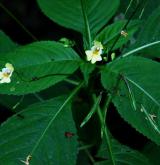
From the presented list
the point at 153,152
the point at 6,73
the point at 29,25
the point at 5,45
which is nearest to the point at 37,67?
the point at 6,73

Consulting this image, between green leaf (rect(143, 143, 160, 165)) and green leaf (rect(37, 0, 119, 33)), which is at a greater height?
green leaf (rect(37, 0, 119, 33))

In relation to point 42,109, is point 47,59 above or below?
above

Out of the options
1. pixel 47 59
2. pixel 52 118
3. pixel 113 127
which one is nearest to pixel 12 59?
A: pixel 47 59

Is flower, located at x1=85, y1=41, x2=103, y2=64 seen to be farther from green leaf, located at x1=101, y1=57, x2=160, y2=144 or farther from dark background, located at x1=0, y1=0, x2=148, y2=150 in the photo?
dark background, located at x1=0, y1=0, x2=148, y2=150

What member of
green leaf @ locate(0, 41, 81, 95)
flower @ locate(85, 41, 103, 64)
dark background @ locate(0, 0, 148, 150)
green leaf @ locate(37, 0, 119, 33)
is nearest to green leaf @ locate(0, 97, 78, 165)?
green leaf @ locate(0, 41, 81, 95)

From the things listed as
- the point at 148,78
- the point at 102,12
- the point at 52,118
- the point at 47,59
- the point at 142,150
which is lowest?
the point at 142,150

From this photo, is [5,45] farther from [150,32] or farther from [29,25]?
[29,25]

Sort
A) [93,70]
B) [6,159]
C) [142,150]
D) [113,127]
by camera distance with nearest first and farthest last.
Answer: [6,159] → [93,70] → [142,150] → [113,127]

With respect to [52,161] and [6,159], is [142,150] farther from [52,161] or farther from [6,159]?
[6,159]
